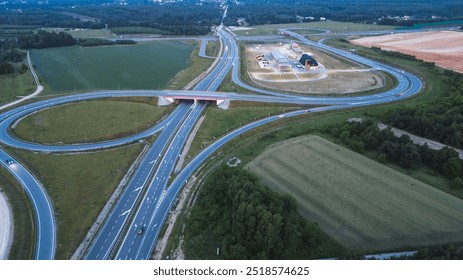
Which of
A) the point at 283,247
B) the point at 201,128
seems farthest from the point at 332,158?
the point at 201,128

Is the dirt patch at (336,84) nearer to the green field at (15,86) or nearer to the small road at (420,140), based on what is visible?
the small road at (420,140)

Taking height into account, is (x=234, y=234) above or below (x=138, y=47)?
below

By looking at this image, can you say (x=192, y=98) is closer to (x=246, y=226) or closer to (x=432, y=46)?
(x=246, y=226)

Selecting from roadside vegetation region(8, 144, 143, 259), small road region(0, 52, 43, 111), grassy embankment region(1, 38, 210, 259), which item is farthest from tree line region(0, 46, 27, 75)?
roadside vegetation region(8, 144, 143, 259)

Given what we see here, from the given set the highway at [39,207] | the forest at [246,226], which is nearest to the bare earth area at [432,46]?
the forest at [246,226]

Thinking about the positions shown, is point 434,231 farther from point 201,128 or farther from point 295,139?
point 201,128

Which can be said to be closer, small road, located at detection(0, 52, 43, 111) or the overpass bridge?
small road, located at detection(0, 52, 43, 111)

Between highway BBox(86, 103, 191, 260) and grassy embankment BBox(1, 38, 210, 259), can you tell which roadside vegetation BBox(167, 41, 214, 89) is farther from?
highway BBox(86, 103, 191, 260)

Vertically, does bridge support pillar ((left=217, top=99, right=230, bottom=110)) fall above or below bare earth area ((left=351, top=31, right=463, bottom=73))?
below
